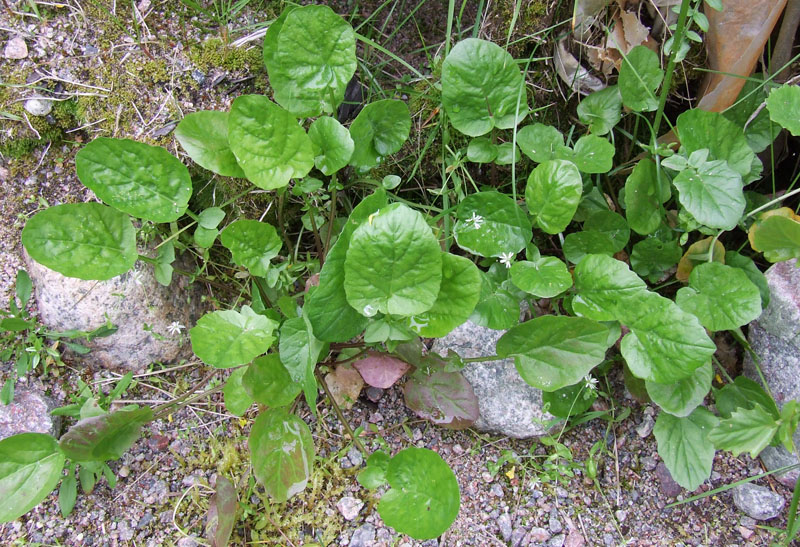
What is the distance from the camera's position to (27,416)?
164 cm

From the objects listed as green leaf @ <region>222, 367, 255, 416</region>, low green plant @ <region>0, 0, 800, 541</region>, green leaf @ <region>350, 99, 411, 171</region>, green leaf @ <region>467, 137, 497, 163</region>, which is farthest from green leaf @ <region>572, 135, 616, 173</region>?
green leaf @ <region>222, 367, 255, 416</region>

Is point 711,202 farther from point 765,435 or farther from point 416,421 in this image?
point 416,421

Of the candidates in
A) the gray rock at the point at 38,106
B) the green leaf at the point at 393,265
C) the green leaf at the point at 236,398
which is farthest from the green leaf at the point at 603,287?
the gray rock at the point at 38,106

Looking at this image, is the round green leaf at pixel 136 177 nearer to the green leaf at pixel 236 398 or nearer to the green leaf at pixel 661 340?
the green leaf at pixel 236 398

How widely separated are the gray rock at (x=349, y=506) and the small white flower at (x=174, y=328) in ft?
2.15

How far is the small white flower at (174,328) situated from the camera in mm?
1695

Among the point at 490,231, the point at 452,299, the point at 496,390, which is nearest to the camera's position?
the point at 452,299

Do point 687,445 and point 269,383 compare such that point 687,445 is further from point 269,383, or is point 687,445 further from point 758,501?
point 269,383

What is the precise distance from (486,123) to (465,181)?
0.72ft

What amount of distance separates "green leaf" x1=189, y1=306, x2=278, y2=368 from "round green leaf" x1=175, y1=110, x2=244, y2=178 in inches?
14.7

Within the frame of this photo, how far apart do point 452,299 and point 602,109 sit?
736 millimetres

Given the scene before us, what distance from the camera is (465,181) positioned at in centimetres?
179

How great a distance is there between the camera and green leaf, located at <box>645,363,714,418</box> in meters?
1.52

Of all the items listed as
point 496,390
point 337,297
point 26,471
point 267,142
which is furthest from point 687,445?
point 26,471
